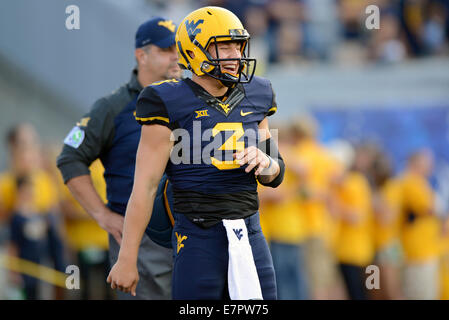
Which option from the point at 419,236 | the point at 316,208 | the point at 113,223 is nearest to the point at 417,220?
the point at 419,236

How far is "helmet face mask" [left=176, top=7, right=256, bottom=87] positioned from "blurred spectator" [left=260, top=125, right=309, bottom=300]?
4.45 meters

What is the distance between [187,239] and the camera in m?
3.61

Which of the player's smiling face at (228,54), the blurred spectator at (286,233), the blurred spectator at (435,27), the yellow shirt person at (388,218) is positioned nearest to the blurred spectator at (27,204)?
the blurred spectator at (286,233)

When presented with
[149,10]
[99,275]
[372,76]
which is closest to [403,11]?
[372,76]

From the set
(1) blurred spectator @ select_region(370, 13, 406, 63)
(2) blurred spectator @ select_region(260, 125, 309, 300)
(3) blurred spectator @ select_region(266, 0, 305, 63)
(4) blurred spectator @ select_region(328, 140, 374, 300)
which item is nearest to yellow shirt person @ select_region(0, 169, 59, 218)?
(2) blurred spectator @ select_region(260, 125, 309, 300)

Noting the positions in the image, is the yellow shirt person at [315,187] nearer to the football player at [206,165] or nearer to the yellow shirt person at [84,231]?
the yellow shirt person at [84,231]

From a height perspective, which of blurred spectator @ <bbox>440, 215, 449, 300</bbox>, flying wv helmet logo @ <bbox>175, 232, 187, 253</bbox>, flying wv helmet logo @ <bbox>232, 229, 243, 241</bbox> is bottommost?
blurred spectator @ <bbox>440, 215, 449, 300</bbox>

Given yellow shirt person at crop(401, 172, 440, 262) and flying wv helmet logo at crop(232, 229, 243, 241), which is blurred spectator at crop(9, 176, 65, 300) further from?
flying wv helmet logo at crop(232, 229, 243, 241)

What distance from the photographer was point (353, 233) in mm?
8281

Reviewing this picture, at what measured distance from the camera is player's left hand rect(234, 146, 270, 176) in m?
3.44

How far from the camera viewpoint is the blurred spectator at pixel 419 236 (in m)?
8.54

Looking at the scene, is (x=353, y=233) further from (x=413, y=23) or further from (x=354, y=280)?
(x=413, y=23)

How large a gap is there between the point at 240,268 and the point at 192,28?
119cm
